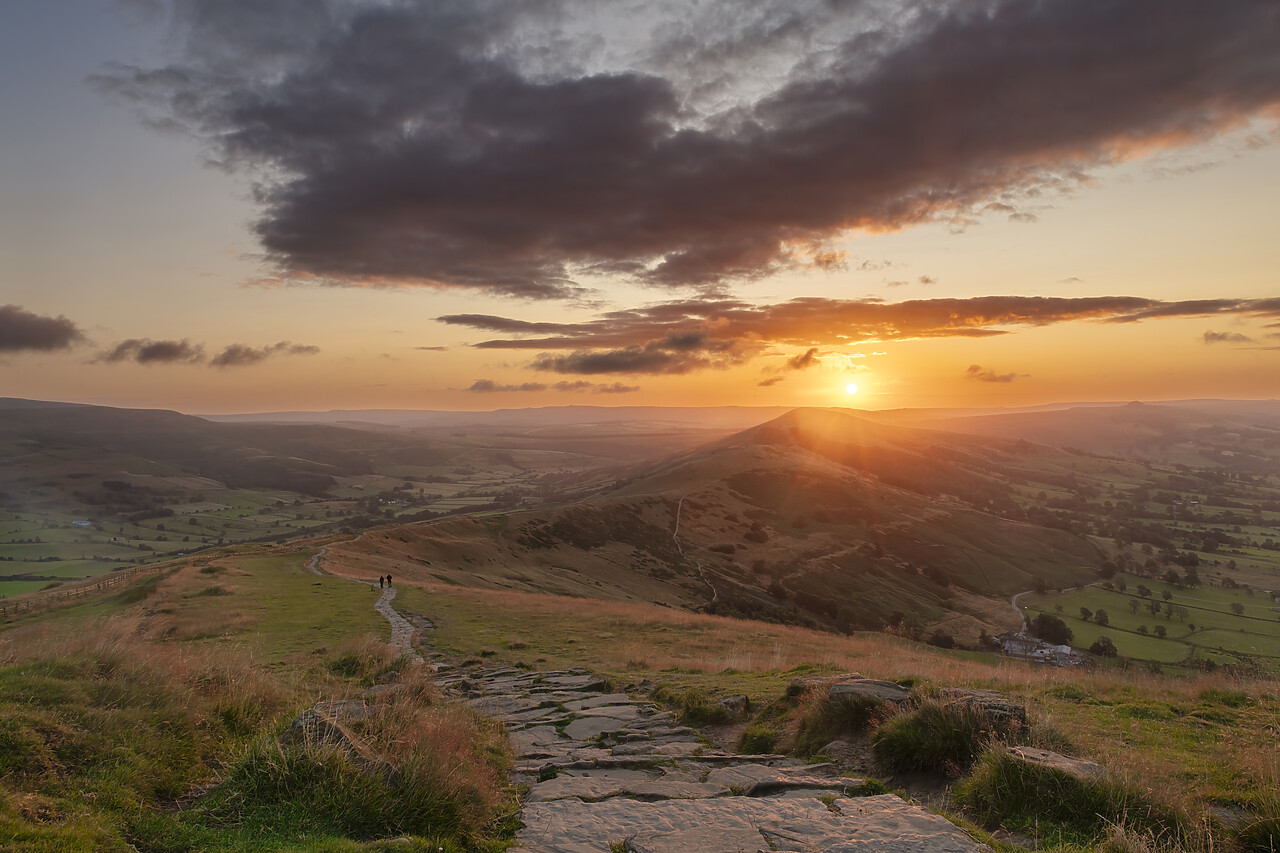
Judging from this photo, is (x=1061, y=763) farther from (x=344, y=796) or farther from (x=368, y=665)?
(x=368, y=665)

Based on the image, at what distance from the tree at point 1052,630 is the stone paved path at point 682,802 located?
357 feet

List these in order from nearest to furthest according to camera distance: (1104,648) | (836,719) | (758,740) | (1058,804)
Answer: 1. (1058,804)
2. (836,719)
3. (758,740)
4. (1104,648)

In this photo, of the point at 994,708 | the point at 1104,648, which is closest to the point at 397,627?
the point at 994,708

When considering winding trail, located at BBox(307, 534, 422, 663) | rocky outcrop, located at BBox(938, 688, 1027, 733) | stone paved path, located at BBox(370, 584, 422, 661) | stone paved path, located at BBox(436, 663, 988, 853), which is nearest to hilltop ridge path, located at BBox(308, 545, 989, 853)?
stone paved path, located at BBox(436, 663, 988, 853)

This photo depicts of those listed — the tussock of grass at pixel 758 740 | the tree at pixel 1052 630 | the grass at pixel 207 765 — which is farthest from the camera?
the tree at pixel 1052 630

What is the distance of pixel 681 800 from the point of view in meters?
7.80

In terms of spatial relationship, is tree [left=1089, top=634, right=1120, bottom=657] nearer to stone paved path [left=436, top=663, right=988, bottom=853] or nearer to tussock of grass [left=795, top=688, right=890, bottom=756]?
tussock of grass [left=795, top=688, right=890, bottom=756]

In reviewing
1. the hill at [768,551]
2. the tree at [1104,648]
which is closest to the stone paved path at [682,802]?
the hill at [768,551]

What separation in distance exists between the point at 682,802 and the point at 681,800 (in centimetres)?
11

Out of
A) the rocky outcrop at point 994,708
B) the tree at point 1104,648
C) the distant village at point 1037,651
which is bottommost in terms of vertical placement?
the tree at point 1104,648

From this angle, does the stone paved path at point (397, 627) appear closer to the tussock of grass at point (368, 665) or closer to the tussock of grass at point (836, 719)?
the tussock of grass at point (368, 665)

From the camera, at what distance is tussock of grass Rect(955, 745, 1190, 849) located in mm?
6445

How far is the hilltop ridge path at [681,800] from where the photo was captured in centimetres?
646

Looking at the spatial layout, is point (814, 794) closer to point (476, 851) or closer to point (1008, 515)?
point (476, 851)
